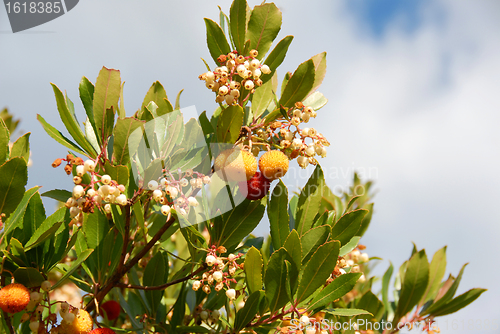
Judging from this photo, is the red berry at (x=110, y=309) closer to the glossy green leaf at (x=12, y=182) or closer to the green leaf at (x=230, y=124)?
the glossy green leaf at (x=12, y=182)

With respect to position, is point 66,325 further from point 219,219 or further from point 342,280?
point 342,280

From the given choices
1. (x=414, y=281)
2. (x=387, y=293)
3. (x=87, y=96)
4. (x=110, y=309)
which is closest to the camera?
(x=87, y=96)

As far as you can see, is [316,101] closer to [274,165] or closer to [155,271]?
[274,165]

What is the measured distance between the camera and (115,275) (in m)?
1.63

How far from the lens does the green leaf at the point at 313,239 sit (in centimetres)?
150

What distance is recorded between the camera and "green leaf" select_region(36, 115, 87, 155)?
5.16ft

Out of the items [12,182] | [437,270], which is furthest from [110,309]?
[437,270]

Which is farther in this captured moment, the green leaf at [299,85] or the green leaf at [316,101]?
the green leaf at [316,101]

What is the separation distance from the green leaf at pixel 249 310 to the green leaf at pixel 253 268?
3cm

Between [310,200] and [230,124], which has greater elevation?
[230,124]

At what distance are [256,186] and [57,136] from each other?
0.87 meters

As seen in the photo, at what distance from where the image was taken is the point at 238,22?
1.59 metres

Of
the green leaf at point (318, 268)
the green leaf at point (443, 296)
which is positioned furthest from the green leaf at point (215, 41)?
the green leaf at point (443, 296)

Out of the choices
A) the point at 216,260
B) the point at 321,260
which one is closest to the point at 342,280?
the point at 321,260
